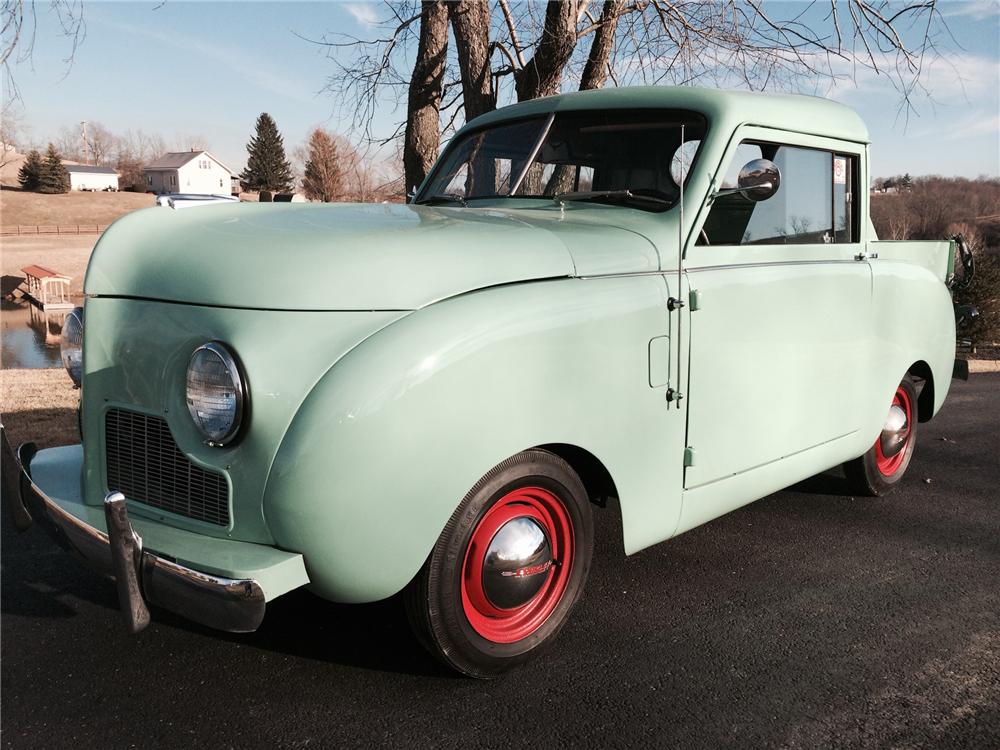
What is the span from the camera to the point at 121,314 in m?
2.48

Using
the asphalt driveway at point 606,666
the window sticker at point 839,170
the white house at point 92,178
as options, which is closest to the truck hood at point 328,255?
the asphalt driveway at point 606,666

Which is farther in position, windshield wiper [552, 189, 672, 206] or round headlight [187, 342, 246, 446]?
windshield wiper [552, 189, 672, 206]

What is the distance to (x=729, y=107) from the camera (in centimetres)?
327

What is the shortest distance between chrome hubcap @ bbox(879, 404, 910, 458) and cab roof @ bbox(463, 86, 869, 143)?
1496 millimetres

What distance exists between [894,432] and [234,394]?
3.73 m

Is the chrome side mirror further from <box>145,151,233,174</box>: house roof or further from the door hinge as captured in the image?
<box>145,151,233,174</box>: house roof

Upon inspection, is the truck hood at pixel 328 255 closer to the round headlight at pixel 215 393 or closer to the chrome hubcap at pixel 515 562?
the round headlight at pixel 215 393

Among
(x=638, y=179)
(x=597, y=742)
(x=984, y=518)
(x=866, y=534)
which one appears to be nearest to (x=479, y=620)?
(x=597, y=742)

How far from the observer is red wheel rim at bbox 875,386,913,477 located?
14.7 ft

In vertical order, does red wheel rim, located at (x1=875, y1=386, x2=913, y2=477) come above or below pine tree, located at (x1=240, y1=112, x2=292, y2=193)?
below

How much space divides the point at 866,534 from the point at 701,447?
1.45m

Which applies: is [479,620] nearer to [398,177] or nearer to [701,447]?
[701,447]

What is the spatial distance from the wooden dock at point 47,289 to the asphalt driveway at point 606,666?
35986 mm

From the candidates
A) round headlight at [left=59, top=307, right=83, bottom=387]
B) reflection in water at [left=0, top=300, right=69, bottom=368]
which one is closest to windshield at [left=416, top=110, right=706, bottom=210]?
round headlight at [left=59, top=307, right=83, bottom=387]
